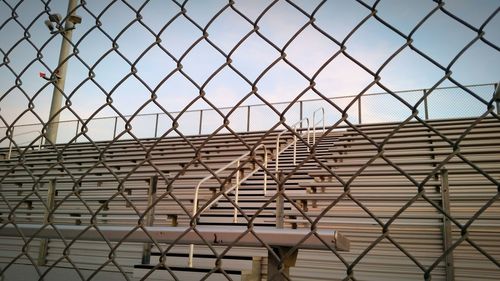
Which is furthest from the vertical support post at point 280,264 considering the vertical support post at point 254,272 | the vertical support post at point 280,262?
the vertical support post at point 254,272

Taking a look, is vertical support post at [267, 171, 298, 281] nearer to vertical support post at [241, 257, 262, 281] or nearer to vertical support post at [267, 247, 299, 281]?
vertical support post at [267, 247, 299, 281]

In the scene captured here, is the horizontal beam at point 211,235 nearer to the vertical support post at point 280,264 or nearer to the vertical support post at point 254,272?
the vertical support post at point 280,264

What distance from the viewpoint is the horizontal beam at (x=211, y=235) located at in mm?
855

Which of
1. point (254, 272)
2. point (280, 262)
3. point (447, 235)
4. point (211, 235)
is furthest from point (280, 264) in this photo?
point (447, 235)

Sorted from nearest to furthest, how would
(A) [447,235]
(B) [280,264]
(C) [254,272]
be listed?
(B) [280,264], (A) [447,235], (C) [254,272]

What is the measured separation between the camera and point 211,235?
935mm

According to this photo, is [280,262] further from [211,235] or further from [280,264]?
[211,235]

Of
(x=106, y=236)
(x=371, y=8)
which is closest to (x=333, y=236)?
(x=371, y=8)

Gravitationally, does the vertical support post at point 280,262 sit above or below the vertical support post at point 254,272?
above

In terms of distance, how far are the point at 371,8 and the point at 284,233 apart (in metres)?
0.59

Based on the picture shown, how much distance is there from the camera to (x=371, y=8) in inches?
33.3

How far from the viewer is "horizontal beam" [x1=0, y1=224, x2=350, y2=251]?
0.85 m

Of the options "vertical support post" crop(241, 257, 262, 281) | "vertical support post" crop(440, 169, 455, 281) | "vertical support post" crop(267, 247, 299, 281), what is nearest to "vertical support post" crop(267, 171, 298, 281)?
"vertical support post" crop(267, 247, 299, 281)

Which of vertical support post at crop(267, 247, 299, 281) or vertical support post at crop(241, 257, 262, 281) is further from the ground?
vertical support post at crop(267, 247, 299, 281)
